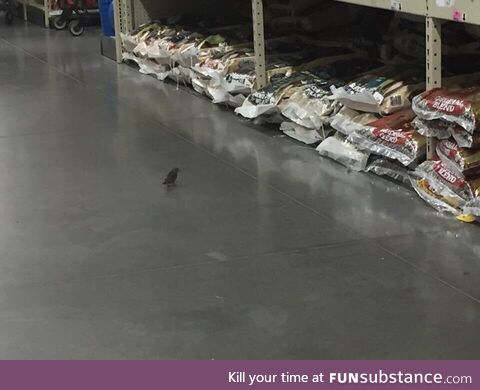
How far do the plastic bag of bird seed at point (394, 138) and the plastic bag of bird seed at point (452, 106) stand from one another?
0.55ft

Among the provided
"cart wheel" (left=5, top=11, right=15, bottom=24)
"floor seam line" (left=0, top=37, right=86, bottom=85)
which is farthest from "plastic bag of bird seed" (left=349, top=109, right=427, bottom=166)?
"cart wheel" (left=5, top=11, right=15, bottom=24)

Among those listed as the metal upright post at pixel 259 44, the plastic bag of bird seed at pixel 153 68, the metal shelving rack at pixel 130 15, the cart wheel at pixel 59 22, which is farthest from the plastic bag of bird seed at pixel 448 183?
the cart wheel at pixel 59 22

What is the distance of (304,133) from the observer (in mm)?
4344

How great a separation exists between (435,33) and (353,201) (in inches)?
27.2

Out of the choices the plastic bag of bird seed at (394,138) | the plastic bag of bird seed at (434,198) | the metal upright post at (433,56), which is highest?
the metal upright post at (433,56)

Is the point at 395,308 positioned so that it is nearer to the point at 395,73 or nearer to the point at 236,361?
the point at 236,361

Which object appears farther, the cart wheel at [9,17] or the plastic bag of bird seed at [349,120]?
the cart wheel at [9,17]

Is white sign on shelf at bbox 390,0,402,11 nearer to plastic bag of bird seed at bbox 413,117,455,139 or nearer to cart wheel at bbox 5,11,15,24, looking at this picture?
plastic bag of bird seed at bbox 413,117,455,139

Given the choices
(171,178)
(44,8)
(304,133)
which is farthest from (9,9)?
(171,178)

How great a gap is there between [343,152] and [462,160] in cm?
79

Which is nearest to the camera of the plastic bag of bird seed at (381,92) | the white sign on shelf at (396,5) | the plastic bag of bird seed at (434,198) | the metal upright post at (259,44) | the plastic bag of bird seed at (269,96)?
the plastic bag of bird seed at (434,198)

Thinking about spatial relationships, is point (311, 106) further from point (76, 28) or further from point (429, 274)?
point (76, 28)

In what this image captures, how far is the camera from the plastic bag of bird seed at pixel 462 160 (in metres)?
3.24

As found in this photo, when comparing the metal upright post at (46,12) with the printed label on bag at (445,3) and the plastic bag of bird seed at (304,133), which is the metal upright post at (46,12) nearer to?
the plastic bag of bird seed at (304,133)
